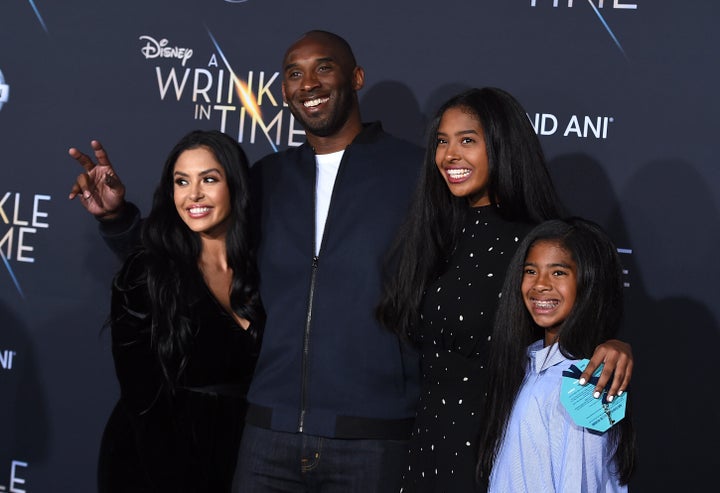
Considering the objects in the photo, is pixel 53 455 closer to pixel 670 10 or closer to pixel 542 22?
pixel 542 22

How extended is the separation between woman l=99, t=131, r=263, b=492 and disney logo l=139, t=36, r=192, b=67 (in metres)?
0.95

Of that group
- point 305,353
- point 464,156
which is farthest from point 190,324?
point 464,156

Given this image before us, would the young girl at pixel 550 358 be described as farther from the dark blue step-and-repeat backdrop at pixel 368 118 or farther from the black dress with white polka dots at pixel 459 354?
the dark blue step-and-repeat backdrop at pixel 368 118

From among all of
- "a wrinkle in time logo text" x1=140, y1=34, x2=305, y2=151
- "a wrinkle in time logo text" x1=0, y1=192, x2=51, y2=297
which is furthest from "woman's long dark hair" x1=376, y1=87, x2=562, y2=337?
"a wrinkle in time logo text" x1=0, y1=192, x2=51, y2=297

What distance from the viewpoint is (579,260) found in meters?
2.07

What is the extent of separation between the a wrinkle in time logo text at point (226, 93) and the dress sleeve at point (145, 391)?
3.15 ft

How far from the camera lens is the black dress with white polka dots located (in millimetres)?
2158

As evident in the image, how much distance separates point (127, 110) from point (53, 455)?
56.0 inches

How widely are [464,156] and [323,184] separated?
55cm

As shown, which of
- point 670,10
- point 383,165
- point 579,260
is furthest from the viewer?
point 670,10

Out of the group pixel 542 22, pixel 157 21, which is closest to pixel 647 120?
pixel 542 22

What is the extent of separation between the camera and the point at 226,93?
3557mm

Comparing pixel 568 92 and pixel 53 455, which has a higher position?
pixel 568 92

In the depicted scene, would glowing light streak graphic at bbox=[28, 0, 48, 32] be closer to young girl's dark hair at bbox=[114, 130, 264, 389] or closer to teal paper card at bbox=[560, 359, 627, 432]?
young girl's dark hair at bbox=[114, 130, 264, 389]
